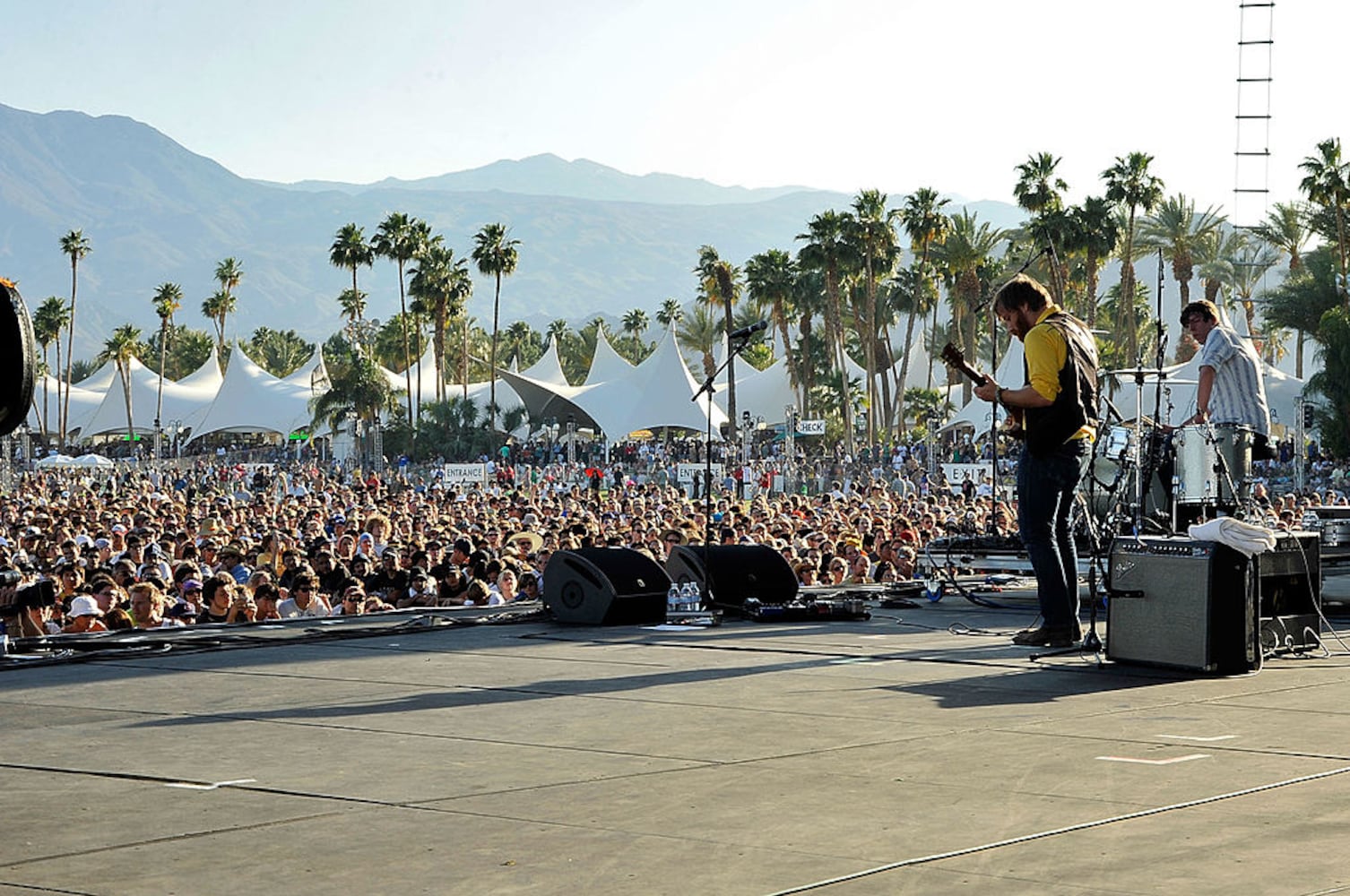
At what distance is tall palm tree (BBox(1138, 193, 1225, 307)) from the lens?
6600cm

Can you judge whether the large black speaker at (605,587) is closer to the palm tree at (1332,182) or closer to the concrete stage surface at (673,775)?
the concrete stage surface at (673,775)

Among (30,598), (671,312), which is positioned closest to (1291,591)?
(30,598)

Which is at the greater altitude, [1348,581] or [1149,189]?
[1149,189]

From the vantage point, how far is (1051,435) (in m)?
7.28

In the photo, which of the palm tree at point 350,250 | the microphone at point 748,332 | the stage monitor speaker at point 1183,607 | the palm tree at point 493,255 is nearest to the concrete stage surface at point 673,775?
the stage monitor speaker at point 1183,607

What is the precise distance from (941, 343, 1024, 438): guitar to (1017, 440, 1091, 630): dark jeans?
0.76 ft

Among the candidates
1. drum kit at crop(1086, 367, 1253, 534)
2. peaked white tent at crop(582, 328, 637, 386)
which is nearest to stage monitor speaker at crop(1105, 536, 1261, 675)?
drum kit at crop(1086, 367, 1253, 534)

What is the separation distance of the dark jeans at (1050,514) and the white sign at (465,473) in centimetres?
3138

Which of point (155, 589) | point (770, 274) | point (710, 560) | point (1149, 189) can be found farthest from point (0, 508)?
point (770, 274)

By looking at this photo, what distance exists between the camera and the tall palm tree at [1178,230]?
217 ft

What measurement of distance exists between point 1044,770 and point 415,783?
5.65 feet

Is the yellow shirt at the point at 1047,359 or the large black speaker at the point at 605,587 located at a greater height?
the yellow shirt at the point at 1047,359

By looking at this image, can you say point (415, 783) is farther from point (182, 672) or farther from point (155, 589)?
point (155, 589)

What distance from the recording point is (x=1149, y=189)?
57125mm
